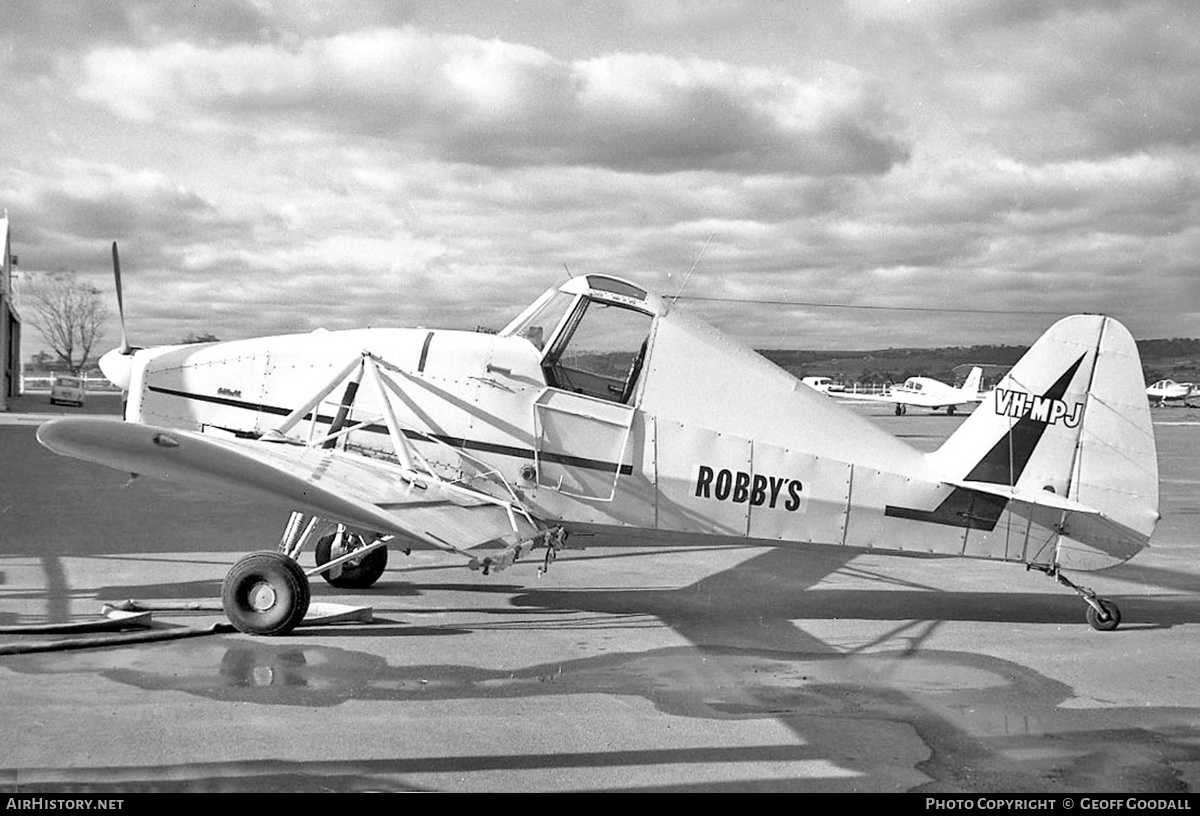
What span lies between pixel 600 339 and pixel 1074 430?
3.93 m

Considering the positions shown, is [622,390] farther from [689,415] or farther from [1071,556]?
[1071,556]

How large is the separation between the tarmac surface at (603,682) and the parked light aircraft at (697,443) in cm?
82

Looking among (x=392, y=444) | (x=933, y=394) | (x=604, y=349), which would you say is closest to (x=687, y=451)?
(x=604, y=349)

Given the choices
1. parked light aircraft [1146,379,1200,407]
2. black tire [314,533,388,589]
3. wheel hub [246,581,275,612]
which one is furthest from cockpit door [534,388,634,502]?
parked light aircraft [1146,379,1200,407]

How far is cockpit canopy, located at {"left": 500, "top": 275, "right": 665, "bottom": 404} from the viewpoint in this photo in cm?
866

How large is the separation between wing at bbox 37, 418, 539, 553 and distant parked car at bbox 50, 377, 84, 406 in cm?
4680

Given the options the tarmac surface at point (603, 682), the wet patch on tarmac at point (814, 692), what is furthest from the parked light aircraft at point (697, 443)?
the wet patch on tarmac at point (814, 692)

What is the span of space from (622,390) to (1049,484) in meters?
3.55

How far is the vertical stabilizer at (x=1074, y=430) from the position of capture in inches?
346

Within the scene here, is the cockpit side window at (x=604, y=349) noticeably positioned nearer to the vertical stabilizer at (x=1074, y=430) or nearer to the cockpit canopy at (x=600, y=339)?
the cockpit canopy at (x=600, y=339)

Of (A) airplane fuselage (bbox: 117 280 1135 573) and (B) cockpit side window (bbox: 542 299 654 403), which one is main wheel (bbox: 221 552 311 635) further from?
(B) cockpit side window (bbox: 542 299 654 403)
